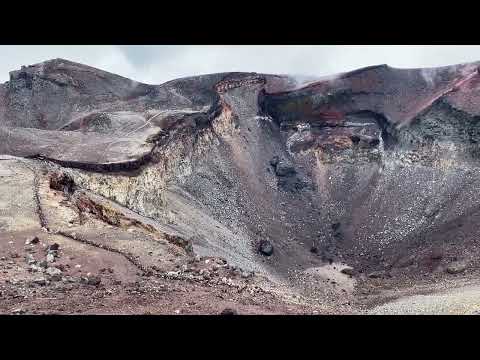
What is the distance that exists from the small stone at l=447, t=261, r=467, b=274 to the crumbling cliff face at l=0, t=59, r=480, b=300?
909 mm

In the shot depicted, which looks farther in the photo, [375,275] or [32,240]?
[375,275]

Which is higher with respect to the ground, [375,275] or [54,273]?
[375,275]

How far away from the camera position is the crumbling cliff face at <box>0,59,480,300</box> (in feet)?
94.4

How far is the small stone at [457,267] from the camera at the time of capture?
24.7 metres

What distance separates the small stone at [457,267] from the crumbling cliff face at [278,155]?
909 mm

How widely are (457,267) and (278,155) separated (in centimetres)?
2198

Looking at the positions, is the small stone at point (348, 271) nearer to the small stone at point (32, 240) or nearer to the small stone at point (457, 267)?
the small stone at point (457, 267)

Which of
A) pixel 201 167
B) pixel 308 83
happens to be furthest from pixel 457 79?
pixel 201 167

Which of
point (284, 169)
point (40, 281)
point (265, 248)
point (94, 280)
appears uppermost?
point (284, 169)

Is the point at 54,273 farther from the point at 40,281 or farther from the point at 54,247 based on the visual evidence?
the point at 54,247

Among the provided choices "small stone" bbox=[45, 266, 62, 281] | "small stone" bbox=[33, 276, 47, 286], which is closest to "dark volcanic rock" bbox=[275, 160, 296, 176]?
"small stone" bbox=[45, 266, 62, 281]

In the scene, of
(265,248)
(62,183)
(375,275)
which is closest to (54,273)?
(62,183)

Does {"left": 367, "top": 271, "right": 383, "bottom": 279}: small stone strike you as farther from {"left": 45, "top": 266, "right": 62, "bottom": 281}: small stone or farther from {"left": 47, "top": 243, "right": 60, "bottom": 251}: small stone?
{"left": 45, "top": 266, "right": 62, "bottom": 281}: small stone

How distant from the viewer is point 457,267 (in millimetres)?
24938
